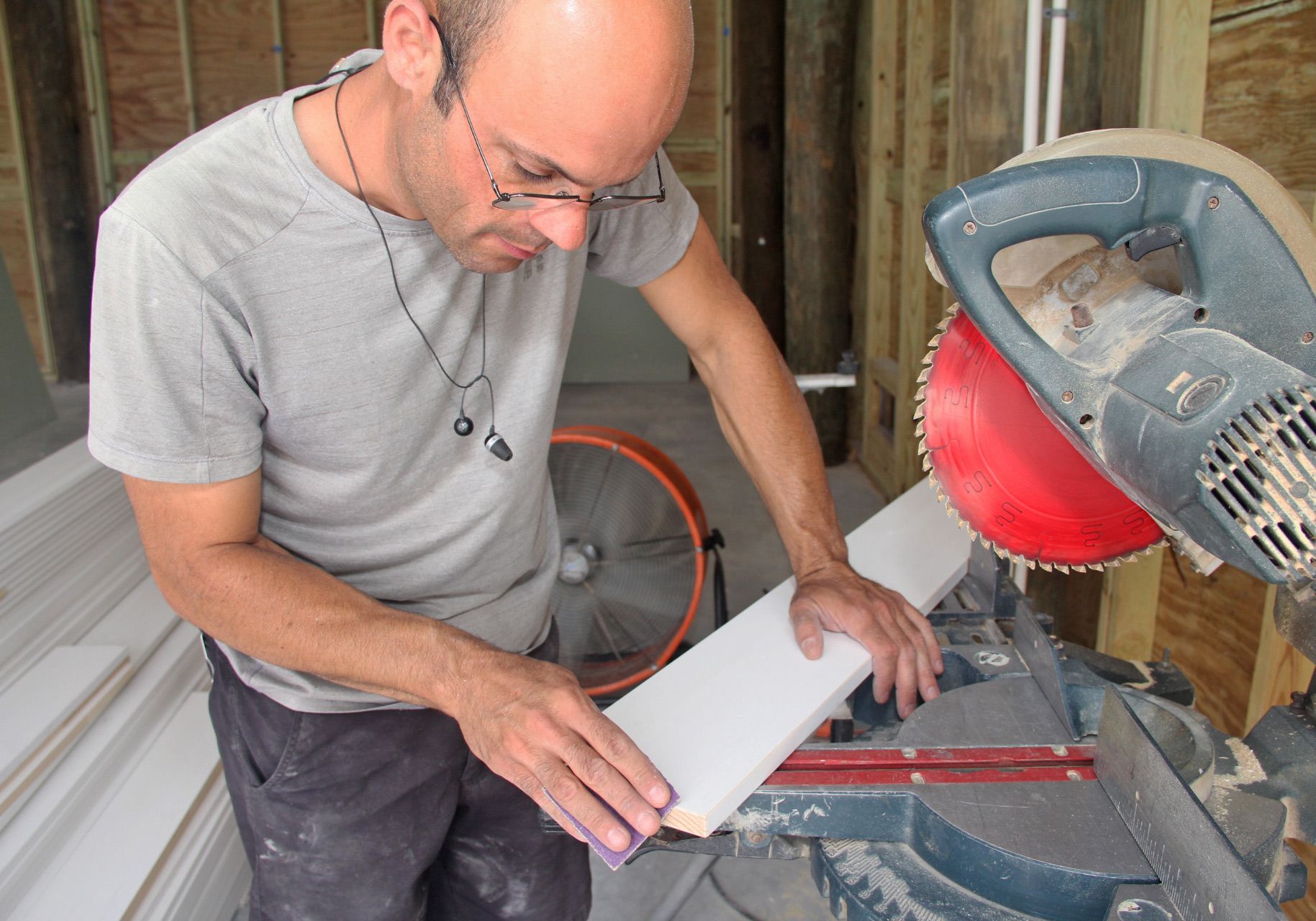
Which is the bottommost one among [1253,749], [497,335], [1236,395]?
[1253,749]

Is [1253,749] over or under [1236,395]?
under

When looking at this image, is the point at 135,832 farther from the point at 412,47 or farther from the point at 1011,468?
the point at 1011,468

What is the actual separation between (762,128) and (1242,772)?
5.41 meters

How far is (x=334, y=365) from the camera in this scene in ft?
4.20

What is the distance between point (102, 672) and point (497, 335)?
4.73 ft

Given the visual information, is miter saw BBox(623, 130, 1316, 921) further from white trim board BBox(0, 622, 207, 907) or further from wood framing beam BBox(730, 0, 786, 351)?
wood framing beam BBox(730, 0, 786, 351)

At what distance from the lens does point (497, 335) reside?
58.4 inches

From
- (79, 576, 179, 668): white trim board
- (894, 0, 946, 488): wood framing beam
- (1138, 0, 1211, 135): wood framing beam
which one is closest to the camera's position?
(1138, 0, 1211, 135): wood framing beam

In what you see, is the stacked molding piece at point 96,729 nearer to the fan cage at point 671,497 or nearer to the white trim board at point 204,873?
the white trim board at point 204,873

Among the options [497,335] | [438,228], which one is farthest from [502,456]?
[438,228]

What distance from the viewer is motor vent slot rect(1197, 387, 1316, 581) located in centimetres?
76

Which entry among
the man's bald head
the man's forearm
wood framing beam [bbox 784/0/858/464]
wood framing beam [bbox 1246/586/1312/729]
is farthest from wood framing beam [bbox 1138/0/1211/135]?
wood framing beam [bbox 784/0/858/464]

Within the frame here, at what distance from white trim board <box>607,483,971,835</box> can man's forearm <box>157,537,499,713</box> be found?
0.26 metres

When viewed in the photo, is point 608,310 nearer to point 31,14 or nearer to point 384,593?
point 31,14
